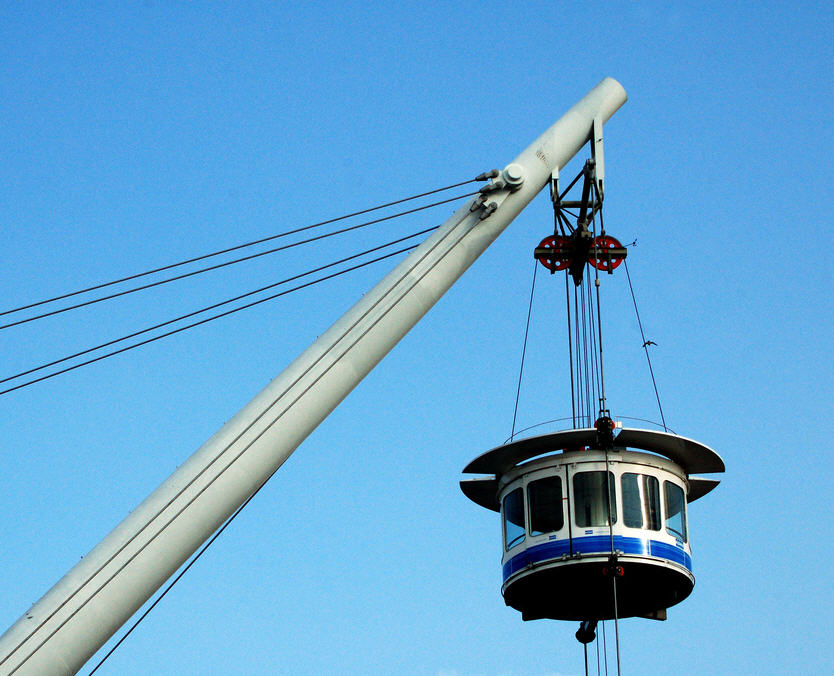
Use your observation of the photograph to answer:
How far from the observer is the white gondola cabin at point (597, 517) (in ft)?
96.1

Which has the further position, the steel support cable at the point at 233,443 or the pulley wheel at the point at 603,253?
the pulley wheel at the point at 603,253

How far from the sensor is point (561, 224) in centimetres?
3038

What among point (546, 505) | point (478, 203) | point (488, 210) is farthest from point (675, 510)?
point (478, 203)

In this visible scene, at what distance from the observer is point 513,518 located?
30922 mm

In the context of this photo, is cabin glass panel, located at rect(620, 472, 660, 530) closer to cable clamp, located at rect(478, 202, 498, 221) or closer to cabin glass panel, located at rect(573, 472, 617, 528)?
cabin glass panel, located at rect(573, 472, 617, 528)

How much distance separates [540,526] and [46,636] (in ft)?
44.4

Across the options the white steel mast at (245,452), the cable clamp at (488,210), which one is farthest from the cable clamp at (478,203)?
the cable clamp at (488,210)

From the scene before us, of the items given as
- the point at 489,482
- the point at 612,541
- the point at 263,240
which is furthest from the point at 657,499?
the point at 263,240

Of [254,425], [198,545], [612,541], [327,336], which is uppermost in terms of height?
[612,541]

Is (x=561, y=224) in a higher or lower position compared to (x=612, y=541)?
higher

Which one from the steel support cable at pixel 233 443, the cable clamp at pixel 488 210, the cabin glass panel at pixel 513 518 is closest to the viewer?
the steel support cable at pixel 233 443

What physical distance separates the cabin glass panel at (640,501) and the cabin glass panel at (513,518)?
256 cm

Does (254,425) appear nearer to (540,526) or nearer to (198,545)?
(198,545)

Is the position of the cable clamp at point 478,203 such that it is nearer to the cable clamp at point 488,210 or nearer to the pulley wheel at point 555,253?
the cable clamp at point 488,210
